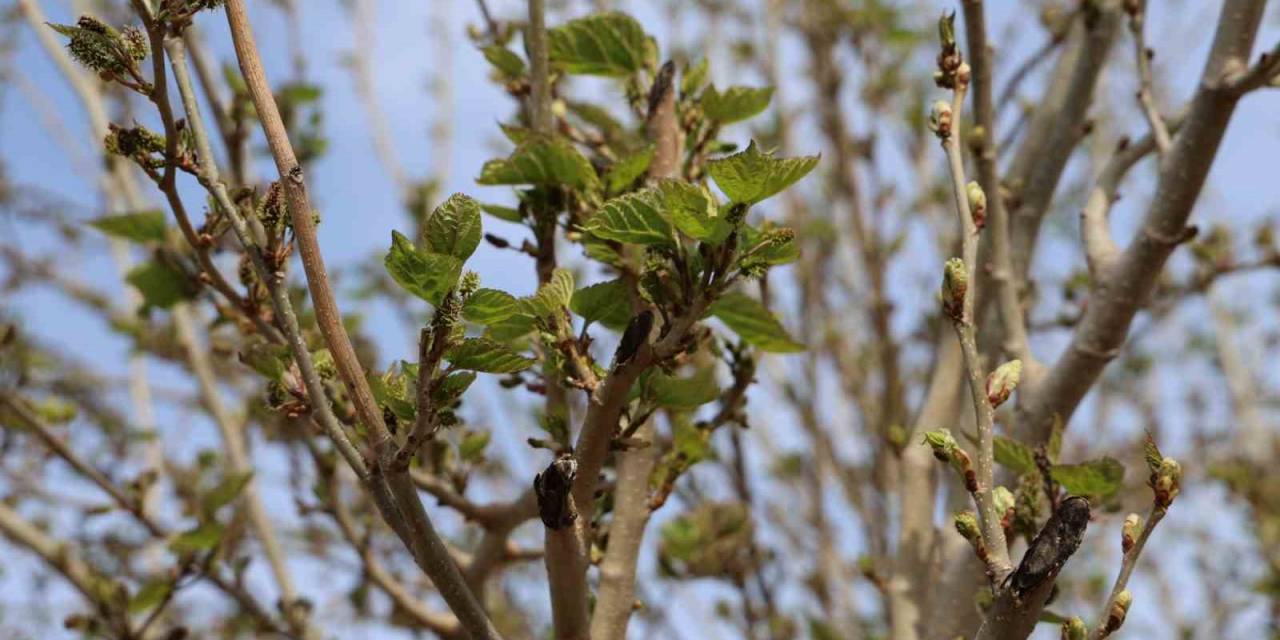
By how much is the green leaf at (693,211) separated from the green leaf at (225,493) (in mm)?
1151

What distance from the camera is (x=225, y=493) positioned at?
1848 mm

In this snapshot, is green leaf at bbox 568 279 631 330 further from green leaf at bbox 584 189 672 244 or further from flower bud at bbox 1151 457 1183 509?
flower bud at bbox 1151 457 1183 509

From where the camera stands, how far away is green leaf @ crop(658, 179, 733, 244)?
96 centimetres

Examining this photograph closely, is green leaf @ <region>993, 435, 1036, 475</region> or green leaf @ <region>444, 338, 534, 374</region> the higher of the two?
green leaf @ <region>993, 435, 1036, 475</region>

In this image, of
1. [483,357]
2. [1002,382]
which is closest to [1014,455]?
[1002,382]

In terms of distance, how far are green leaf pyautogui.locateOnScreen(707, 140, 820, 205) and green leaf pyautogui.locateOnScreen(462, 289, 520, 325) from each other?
0.24 m

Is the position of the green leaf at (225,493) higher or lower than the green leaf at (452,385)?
higher

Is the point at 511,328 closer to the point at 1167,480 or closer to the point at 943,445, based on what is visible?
the point at 943,445

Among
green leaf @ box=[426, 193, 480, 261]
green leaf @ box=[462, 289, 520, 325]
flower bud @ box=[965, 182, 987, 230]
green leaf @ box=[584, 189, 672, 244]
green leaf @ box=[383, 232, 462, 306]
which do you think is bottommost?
green leaf @ box=[383, 232, 462, 306]

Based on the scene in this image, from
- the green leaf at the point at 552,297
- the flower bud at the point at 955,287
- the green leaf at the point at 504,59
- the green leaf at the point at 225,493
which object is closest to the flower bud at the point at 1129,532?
the flower bud at the point at 955,287

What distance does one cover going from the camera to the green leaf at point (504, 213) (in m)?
1.42

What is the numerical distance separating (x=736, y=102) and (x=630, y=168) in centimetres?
27

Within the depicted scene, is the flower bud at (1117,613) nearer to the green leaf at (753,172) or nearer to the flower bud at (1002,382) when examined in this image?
the flower bud at (1002,382)

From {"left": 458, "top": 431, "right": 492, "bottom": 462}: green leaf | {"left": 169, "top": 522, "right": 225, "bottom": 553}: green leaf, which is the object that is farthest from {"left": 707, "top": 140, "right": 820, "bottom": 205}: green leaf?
{"left": 169, "top": 522, "right": 225, "bottom": 553}: green leaf
